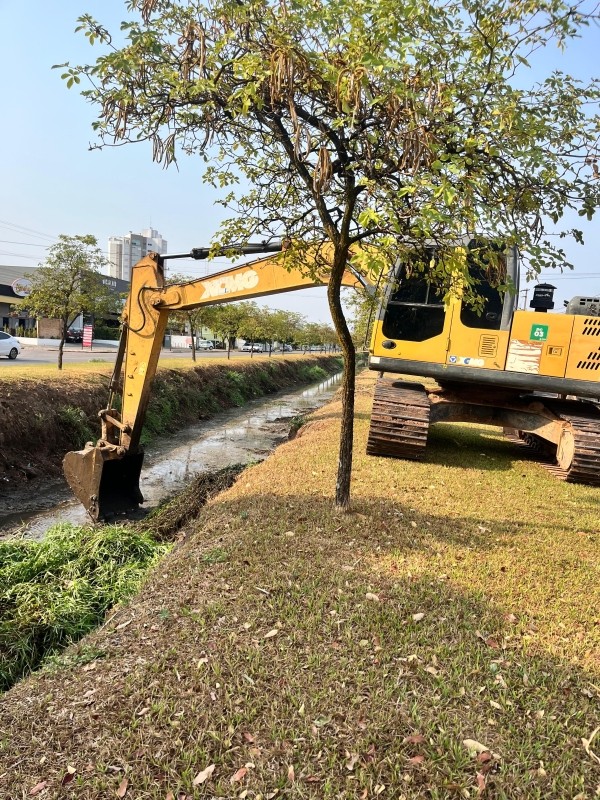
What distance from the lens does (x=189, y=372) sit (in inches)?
742

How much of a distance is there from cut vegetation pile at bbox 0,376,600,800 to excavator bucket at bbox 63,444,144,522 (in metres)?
2.66

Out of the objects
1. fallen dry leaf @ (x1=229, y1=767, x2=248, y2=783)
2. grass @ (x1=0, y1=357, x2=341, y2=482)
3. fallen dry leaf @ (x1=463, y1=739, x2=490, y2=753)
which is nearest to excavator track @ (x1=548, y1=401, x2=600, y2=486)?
fallen dry leaf @ (x1=463, y1=739, x2=490, y2=753)

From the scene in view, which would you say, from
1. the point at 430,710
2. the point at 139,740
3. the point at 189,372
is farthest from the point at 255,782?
the point at 189,372

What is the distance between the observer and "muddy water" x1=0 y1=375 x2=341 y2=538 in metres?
7.50

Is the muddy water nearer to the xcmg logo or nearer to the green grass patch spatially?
the green grass patch

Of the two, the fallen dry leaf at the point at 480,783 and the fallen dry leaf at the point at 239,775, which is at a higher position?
the fallen dry leaf at the point at 480,783

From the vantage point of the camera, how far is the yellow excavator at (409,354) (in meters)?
7.07

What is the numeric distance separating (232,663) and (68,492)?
6887 mm

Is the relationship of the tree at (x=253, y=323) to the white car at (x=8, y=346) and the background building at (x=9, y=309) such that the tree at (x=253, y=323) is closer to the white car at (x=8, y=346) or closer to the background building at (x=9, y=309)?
the white car at (x=8, y=346)

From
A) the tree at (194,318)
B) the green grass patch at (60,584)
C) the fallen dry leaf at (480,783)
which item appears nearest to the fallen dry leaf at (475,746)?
the fallen dry leaf at (480,783)

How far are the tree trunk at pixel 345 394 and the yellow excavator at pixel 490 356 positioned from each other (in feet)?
8.09

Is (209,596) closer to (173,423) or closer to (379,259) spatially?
(379,259)

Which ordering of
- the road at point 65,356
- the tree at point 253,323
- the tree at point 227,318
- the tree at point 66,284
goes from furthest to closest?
the tree at point 253,323, the tree at point 227,318, the road at point 65,356, the tree at point 66,284

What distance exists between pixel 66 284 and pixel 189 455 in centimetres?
681
